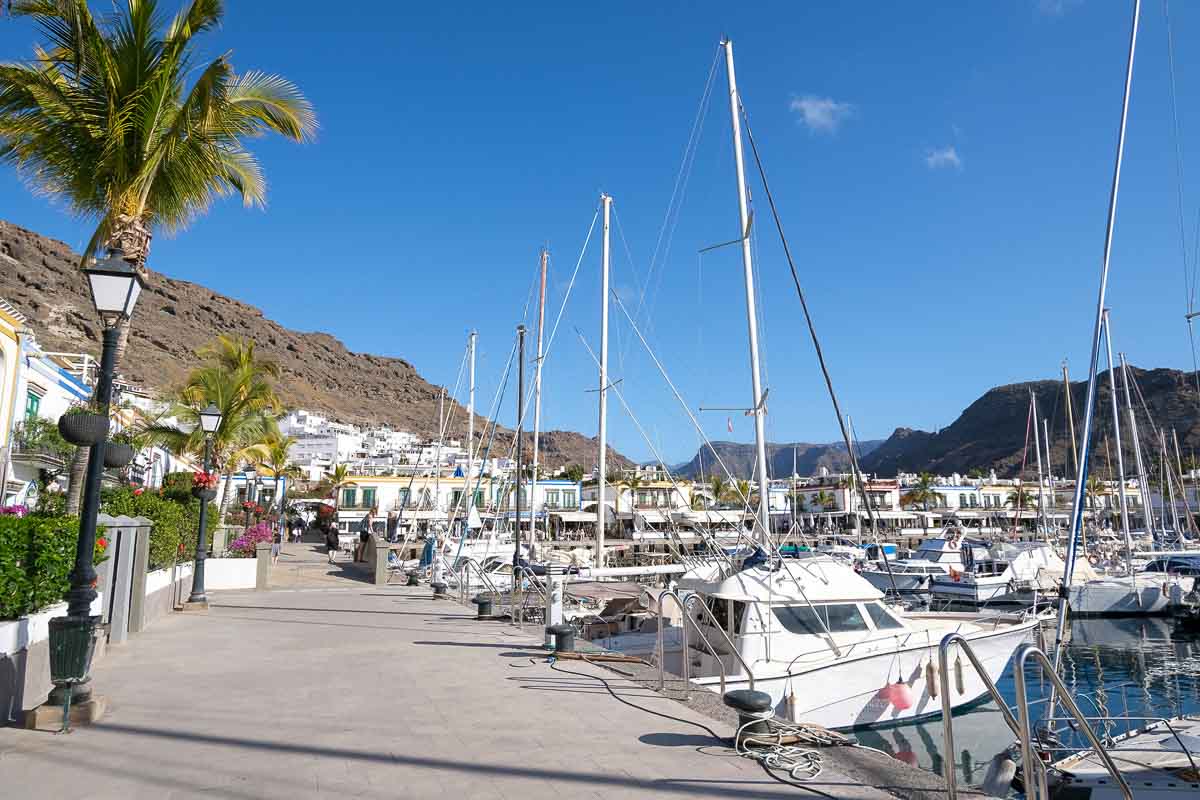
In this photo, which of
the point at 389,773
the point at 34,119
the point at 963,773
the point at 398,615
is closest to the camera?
the point at 389,773

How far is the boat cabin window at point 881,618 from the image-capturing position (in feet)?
42.7

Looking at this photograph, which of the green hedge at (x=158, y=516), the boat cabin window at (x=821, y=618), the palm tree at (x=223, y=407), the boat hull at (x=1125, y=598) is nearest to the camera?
the boat cabin window at (x=821, y=618)

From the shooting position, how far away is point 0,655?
6.40 meters

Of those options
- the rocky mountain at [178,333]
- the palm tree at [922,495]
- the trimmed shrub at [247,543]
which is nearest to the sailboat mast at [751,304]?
the trimmed shrub at [247,543]

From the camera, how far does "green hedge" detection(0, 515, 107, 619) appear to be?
6.68 metres

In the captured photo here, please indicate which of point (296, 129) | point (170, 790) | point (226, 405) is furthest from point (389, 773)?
point (226, 405)

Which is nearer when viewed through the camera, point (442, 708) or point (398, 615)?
point (442, 708)

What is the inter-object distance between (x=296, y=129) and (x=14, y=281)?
137m

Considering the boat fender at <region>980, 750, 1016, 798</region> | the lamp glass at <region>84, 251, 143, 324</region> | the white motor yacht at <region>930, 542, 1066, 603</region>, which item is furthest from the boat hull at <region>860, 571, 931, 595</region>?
the lamp glass at <region>84, 251, 143, 324</region>

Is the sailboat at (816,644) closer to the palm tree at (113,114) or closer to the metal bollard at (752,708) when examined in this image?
the metal bollard at (752,708)

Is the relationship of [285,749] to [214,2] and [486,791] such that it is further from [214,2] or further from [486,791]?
[214,2]

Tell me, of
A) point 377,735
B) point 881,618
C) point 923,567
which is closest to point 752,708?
point 377,735

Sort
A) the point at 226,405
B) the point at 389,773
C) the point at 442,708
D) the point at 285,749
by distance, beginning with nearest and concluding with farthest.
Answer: the point at 389,773 < the point at 285,749 < the point at 442,708 < the point at 226,405

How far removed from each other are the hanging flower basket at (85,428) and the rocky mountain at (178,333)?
93.4 metres
